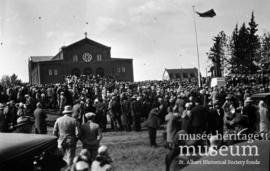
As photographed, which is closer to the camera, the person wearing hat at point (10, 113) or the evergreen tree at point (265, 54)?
the person wearing hat at point (10, 113)

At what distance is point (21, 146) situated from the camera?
594 cm

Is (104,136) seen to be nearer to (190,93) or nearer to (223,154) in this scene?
(190,93)

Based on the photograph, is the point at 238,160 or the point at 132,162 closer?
the point at 238,160

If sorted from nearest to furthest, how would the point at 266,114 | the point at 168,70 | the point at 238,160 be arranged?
the point at 238,160
the point at 266,114
the point at 168,70

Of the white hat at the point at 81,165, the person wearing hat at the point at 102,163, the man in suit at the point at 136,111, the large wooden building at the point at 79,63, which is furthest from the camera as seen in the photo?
the large wooden building at the point at 79,63

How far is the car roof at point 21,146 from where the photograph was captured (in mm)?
5445

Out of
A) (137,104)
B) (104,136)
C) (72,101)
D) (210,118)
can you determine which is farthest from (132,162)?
(72,101)

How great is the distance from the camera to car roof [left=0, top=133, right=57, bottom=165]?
545 centimetres

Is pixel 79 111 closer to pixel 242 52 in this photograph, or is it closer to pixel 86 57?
pixel 242 52

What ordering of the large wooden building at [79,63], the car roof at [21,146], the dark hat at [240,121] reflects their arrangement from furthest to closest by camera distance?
the large wooden building at [79,63], the dark hat at [240,121], the car roof at [21,146]

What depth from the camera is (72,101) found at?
22344mm

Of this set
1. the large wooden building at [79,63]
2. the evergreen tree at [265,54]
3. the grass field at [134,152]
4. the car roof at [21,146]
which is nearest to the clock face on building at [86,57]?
the large wooden building at [79,63]

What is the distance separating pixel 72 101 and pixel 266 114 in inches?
491

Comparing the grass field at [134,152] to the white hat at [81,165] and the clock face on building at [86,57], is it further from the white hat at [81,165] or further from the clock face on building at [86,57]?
the clock face on building at [86,57]
